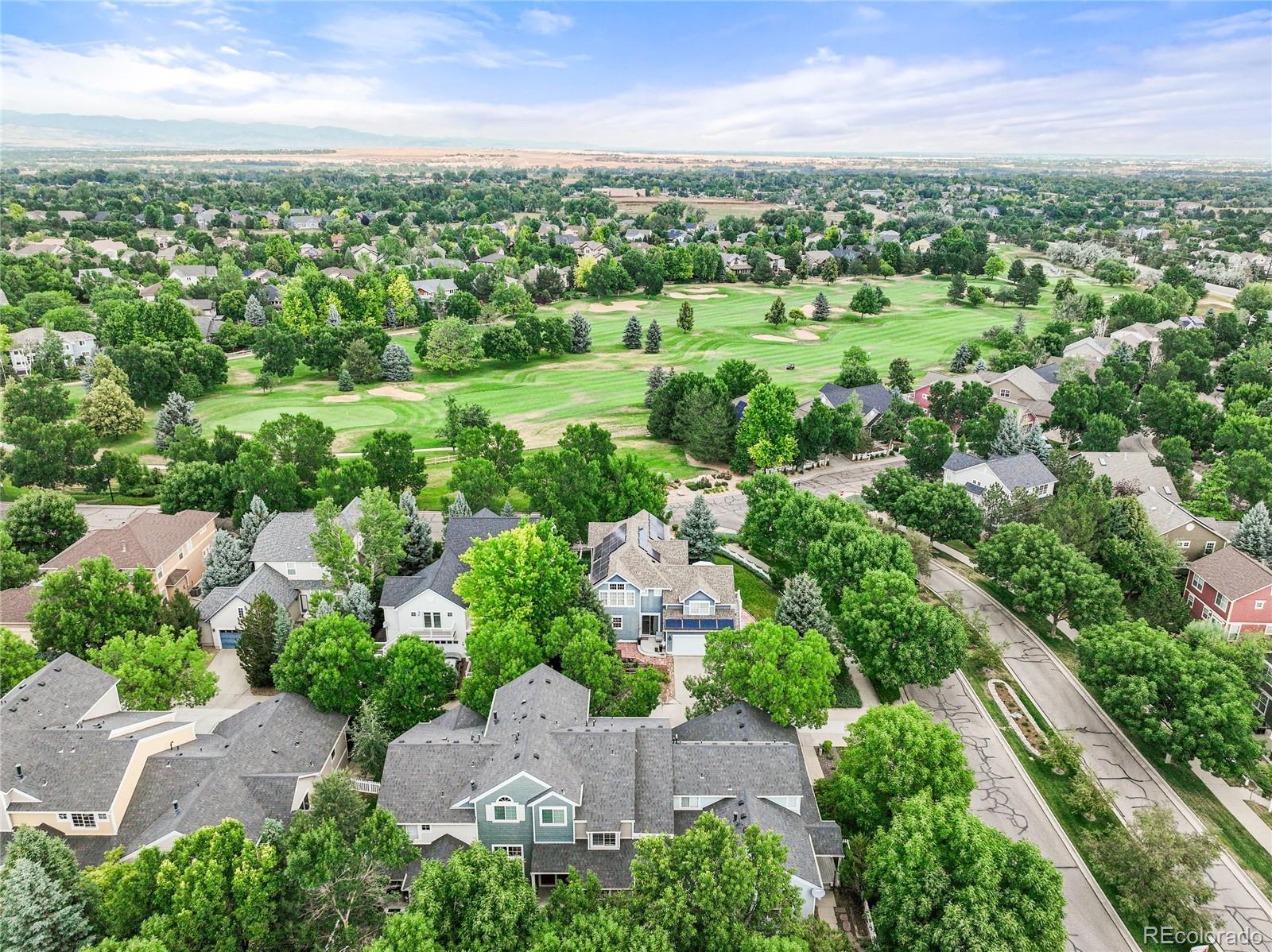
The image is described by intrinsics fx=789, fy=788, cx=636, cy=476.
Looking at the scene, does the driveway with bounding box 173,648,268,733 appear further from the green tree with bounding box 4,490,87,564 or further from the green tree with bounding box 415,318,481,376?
the green tree with bounding box 415,318,481,376

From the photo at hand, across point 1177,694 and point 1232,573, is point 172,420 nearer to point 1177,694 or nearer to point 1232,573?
point 1177,694

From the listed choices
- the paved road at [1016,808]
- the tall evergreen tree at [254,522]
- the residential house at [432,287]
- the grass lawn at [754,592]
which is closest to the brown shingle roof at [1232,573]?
the paved road at [1016,808]

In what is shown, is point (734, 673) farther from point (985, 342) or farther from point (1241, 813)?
point (985, 342)

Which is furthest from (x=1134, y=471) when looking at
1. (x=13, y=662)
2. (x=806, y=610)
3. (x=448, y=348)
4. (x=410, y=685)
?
(x=448, y=348)

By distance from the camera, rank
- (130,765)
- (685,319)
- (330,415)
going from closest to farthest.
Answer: (130,765)
(330,415)
(685,319)

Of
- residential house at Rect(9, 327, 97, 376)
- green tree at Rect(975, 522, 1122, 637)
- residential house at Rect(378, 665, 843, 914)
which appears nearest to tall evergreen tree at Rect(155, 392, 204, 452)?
residential house at Rect(9, 327, 97, 376)

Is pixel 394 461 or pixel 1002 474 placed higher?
pixel 394 461

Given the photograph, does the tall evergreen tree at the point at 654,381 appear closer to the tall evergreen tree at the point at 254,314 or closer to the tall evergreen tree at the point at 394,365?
the tall evergreen tree at the point at 394,365
